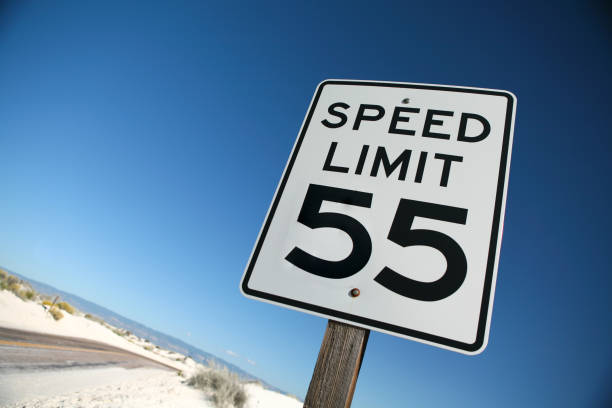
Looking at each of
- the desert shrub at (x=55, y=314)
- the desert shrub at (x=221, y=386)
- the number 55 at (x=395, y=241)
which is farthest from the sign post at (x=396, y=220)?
the desert shrub at (x=55, y=314)

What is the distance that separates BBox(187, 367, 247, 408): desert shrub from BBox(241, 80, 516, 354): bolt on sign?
519 inches

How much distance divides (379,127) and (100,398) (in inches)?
426

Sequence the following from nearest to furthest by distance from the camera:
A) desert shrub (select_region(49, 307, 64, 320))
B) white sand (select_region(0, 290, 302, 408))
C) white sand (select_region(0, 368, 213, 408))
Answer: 1. white sand (select_region(0, 368, 213, 408))
2. white sand (select_region(0, 290, 302, 408))
3. desert shrub (select_region(49, 307, 64, 320))

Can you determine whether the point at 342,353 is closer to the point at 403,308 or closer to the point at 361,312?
the point at 361,312

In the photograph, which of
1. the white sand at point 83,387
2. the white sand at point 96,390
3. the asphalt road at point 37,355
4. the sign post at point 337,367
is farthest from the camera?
the asphalt road at point 37,355

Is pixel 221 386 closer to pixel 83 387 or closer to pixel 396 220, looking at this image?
pixel 83 387

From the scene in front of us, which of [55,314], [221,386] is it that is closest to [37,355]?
[221,386]

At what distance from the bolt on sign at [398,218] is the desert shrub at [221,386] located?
43.2ft

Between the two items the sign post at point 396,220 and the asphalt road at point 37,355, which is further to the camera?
the asphalt road at point 37,355

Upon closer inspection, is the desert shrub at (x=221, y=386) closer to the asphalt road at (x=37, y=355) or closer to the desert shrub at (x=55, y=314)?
the asphalt road at (x=37, y=355)

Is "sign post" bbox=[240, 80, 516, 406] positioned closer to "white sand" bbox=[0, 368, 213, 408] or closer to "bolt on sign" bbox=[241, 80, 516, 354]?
"bolt on sign" bbox=[241, 80, 516, 354]

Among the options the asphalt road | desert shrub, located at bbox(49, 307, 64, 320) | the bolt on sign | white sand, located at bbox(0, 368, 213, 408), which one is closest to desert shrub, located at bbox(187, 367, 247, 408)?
white sand, located at bbox(0, 368, 213, 408)

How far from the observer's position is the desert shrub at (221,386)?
12.0 meters

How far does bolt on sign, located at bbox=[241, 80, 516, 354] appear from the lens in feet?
3.24
